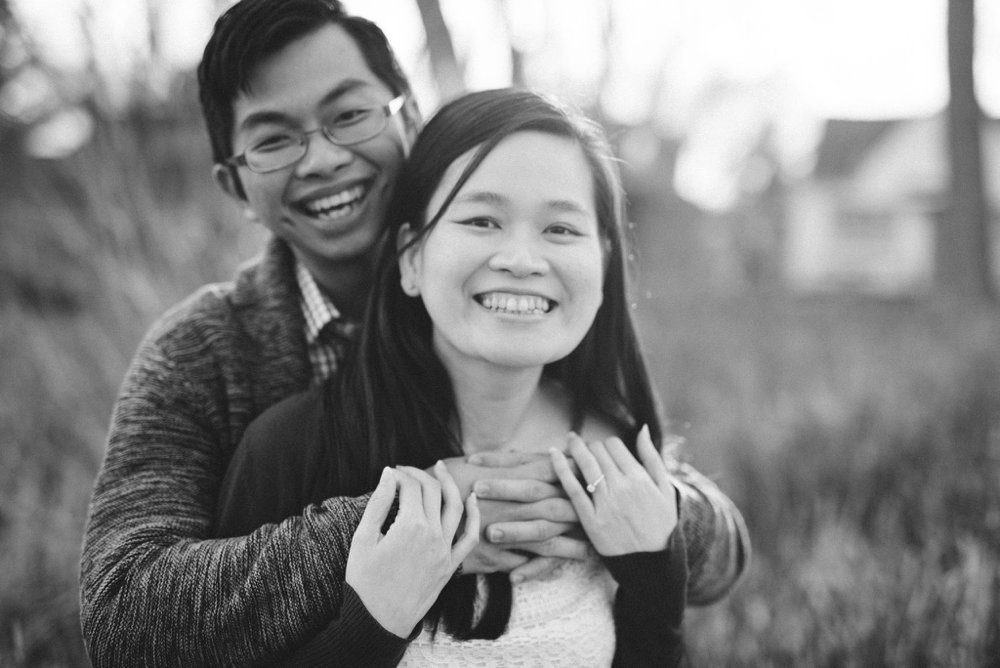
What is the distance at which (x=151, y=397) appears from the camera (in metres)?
1.84

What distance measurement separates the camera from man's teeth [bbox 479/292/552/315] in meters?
1.62

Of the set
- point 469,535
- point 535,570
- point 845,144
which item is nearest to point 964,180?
point 535,570

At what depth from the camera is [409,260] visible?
71.4 inches

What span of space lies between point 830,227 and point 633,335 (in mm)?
27599

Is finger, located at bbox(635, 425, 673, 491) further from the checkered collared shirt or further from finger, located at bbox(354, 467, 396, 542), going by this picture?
the checkered collared shirt

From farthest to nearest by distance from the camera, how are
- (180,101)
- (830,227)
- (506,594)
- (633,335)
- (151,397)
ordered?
(830,227), (180,101), (633,335), (151,397), (506,594)

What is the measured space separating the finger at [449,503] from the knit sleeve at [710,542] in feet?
1.94

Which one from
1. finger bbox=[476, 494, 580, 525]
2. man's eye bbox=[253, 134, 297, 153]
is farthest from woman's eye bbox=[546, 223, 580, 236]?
man's eye bbox=[253, 134, 297, 153]

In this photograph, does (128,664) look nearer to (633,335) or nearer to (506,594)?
(506,594)

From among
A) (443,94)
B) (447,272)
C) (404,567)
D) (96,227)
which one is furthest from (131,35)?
(404,567)

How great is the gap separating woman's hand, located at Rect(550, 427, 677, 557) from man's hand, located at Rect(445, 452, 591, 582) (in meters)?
0.04

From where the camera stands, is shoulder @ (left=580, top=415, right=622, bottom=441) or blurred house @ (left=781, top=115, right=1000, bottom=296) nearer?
shoulder @ (left=580, top=415, right=622, bottom=441)

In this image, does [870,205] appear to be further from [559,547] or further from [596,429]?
[559,547]

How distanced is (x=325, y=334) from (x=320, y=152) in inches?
18.4
